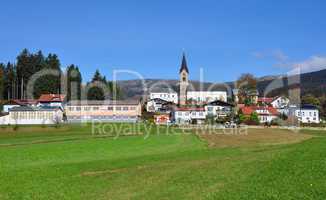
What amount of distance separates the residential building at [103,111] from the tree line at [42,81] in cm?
1304

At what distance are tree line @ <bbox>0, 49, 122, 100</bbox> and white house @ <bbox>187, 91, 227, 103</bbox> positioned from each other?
3781cm

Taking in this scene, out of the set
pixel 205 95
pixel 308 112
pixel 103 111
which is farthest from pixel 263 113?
pixel 205 95

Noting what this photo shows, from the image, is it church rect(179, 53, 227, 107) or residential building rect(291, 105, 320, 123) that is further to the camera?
church rect(179, 53, 227, 107)

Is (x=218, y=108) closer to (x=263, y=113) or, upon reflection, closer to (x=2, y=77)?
(x=263, y=113)

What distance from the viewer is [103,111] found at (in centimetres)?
11844

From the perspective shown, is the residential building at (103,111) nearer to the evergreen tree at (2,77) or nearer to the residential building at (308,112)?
the evergreen tree at (2,77)

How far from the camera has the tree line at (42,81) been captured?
13212cm

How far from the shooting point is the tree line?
13212 cm

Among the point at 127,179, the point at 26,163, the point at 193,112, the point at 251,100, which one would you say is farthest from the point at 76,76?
the point at 127,179

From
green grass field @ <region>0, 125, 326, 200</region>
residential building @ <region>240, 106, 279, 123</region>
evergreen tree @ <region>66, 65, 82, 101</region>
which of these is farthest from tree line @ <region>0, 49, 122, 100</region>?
green grass field @ <region>0, 125, 326, 200</region>

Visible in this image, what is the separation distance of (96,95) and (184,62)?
50.9 metres

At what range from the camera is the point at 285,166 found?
16938 mm

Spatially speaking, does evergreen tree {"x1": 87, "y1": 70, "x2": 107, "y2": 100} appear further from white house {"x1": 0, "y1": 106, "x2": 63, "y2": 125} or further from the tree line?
white house {"x1": 0, "y1": 106, "x2": 63, "y2": 125}

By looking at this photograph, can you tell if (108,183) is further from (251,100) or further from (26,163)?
(251,100)
